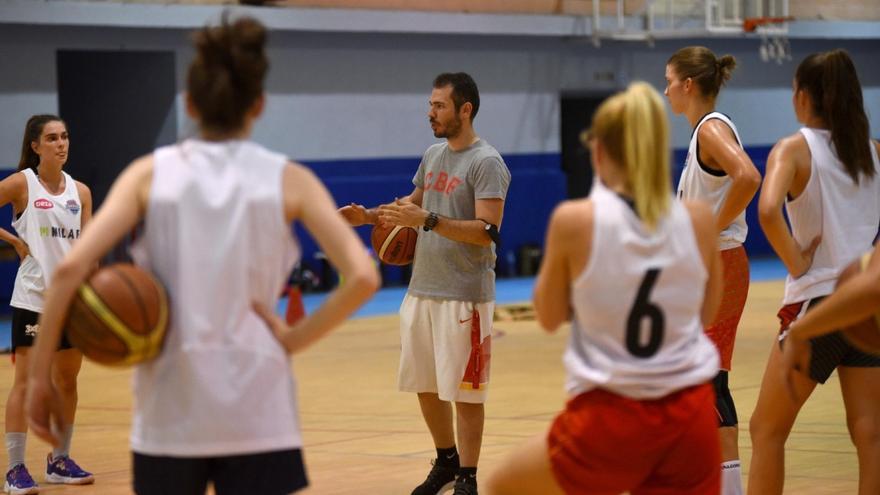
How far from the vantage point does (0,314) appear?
16141 millimetres

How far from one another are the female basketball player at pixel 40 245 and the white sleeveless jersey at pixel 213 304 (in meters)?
3.77

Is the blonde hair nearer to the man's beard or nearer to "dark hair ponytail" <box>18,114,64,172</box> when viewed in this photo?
the man's beard

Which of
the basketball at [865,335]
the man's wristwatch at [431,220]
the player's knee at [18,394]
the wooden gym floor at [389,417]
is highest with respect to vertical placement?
the man's wristwatch at [431,220]

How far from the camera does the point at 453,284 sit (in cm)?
645

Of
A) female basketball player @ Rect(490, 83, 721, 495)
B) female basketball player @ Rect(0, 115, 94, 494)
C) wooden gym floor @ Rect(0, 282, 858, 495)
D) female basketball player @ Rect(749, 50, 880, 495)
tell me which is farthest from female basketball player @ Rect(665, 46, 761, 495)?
female basketball player @ Rect(0, 115, 94, 494)

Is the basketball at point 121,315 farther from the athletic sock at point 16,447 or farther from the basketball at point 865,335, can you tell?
the athletic sock at point 16,447

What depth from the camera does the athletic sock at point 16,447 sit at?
6852 millimetres

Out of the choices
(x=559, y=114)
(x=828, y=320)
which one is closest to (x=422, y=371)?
(x=828, y=320)

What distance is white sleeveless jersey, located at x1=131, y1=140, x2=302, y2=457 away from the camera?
333 cm

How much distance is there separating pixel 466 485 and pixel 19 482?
225cm

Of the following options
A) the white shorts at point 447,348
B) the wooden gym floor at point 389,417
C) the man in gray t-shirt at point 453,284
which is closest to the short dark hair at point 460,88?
the man in gray t-shirt at point 453,284

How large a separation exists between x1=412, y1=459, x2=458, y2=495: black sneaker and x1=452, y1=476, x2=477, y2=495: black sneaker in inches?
5.4

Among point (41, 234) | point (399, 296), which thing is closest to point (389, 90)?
point (399, 296)

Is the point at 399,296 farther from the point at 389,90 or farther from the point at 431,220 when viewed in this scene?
the point at 431,220
